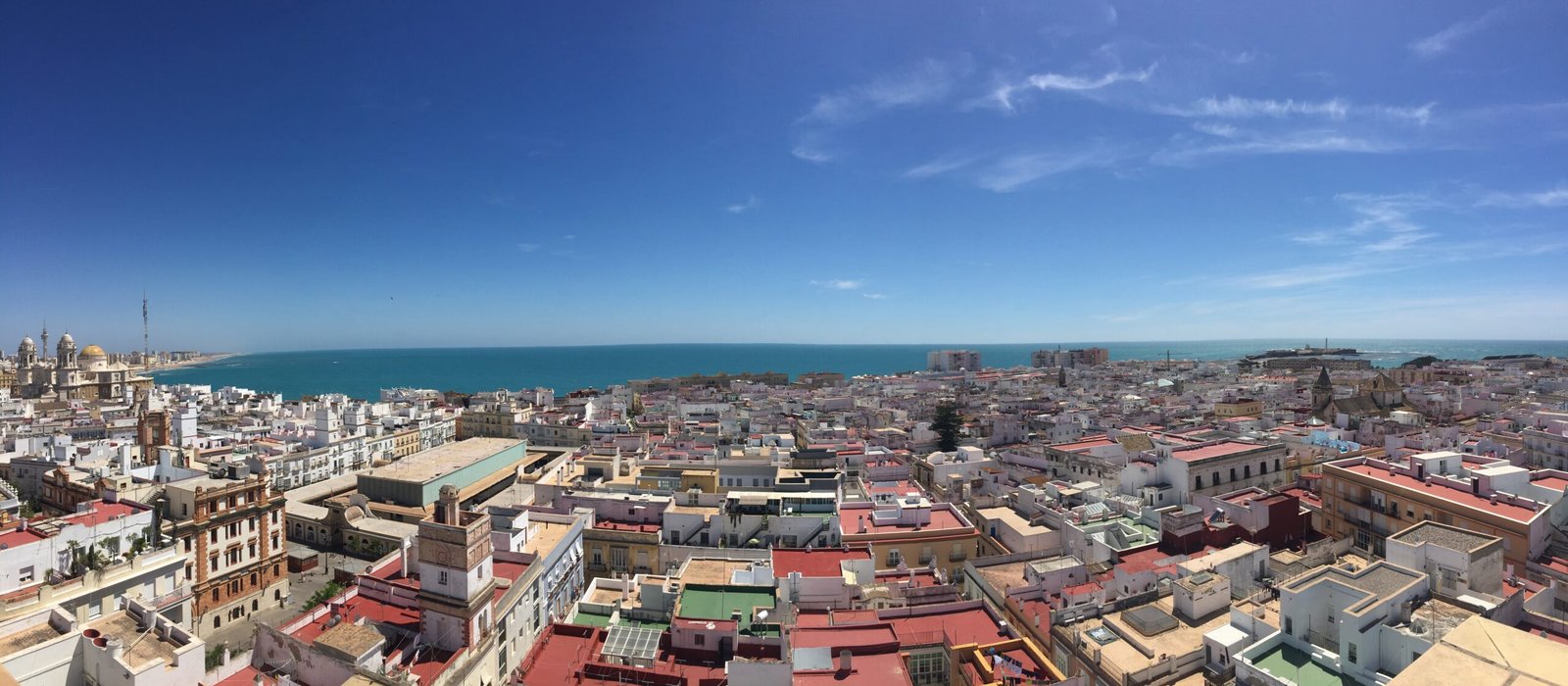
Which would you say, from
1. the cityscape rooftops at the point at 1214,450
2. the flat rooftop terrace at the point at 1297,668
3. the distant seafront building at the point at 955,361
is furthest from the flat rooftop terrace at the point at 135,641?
the distant seafront building at the point at 955,361

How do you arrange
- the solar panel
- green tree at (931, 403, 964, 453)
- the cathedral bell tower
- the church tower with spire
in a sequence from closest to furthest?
the cathedral bell tower, the solar panel, green tree at (931, 403, 964, 453), the church tower with spire

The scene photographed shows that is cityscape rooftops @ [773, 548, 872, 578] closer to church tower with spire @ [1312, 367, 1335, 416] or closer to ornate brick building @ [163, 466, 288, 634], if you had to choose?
ornate brick building @ [163, 466, 288, 634]

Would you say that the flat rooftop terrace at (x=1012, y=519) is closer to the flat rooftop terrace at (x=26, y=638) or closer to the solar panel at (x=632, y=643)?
the solar panel at (x=632, y=643)

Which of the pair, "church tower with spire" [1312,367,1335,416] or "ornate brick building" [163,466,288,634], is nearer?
"ornate brick building" [163,466,288,634]

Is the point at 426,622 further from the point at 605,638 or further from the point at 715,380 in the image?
the point at 715,380

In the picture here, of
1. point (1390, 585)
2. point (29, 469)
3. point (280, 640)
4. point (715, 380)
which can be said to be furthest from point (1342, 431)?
point (715, 380)

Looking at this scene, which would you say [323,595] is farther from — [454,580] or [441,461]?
[441,461]


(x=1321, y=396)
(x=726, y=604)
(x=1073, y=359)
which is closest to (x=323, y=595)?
(x=726, y=604)

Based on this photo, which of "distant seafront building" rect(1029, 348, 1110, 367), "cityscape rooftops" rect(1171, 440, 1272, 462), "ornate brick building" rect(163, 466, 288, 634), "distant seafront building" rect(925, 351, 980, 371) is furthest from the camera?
"distant seafront building" rect(1029, 348, 1110, 367)

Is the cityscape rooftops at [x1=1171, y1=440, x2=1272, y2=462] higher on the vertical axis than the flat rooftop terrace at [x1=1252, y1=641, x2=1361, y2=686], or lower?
higher

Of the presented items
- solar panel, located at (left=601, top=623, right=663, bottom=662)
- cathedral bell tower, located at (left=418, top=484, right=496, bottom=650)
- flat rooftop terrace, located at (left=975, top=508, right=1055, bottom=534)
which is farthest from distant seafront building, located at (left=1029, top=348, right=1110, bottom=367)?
cathedral bell tower, located at (left=418, top=484, right=496, bottom=650)
